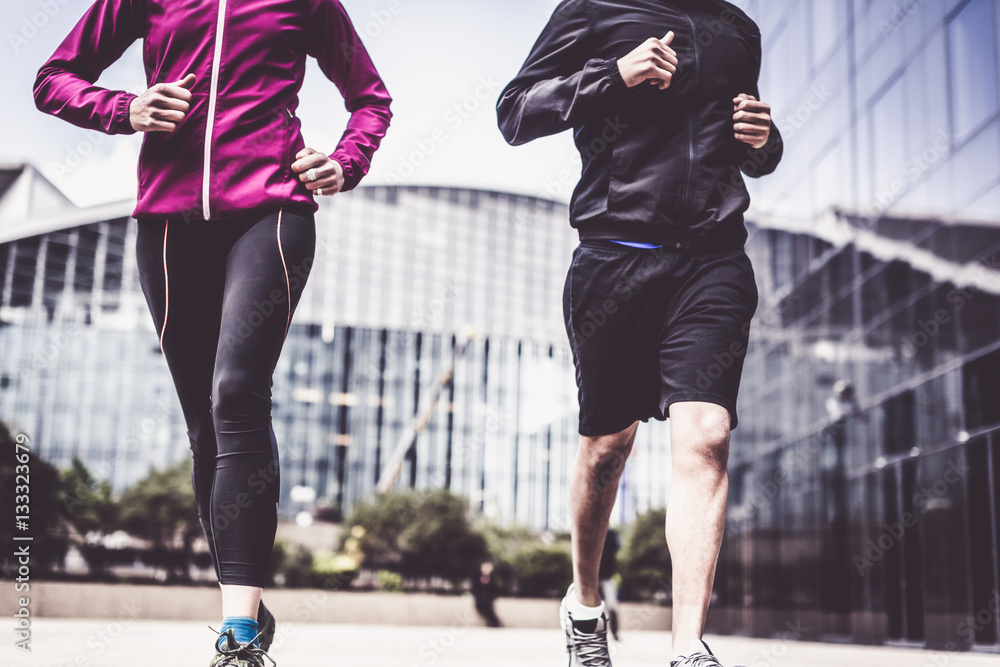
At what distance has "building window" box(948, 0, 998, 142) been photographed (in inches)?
434

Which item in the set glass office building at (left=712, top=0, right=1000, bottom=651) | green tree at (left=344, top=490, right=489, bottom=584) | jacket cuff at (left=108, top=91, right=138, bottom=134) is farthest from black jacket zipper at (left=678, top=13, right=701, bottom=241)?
green tree at (left=344, top=490, right=489, bottom=584)

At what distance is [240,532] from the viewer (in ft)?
7.66

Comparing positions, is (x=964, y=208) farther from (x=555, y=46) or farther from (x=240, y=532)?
(x=240, y=532)

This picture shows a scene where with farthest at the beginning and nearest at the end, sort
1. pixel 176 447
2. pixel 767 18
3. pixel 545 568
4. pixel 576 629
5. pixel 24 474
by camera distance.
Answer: pixel 176 447 < pixel 545 568 < pixel 767 18 < pixel 24 474 < pixel 576 629

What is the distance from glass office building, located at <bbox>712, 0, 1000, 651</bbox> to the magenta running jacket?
1036 centimetres

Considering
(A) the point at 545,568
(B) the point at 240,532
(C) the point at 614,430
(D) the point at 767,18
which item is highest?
(D) the point at 767,18

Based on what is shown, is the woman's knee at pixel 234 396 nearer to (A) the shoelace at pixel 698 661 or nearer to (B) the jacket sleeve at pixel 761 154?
(A) the shoelace at pixel 698 661

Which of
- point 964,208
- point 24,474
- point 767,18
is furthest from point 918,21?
point 24,474

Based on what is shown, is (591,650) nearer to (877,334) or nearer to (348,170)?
(348,170)

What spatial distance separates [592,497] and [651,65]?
1.21 m

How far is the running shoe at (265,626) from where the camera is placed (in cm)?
251

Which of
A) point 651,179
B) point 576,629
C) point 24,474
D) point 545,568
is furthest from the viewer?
point 545,568

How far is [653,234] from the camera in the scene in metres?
2.54

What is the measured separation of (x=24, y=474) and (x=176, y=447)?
67.1 meters
